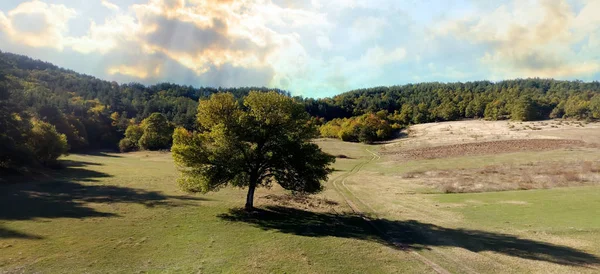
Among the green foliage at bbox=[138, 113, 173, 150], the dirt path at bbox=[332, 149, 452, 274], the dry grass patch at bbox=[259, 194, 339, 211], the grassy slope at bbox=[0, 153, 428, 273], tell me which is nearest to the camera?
the grassy slope at bbox=[0, 153, 428, 273]

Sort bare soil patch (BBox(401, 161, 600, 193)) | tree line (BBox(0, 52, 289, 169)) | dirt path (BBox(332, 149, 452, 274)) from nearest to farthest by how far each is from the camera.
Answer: dirt path (BBox(332, 149, 452, 274)) < bare soil patch (BBox(401, 161, 600, 193)) < tree line (BBox(0, 52, 289, 169))

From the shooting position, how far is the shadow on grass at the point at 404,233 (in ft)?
73.8

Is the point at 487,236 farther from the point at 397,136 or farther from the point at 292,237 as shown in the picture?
the point at 397,136

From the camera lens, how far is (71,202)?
34.4m

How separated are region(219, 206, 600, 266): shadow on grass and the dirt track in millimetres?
58177

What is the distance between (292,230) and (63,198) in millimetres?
27182

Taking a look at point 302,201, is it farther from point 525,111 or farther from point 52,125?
point 525,111

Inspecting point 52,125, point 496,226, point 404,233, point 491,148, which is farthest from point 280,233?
point 52,125

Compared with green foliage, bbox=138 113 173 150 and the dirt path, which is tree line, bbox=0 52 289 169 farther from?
the dirt path

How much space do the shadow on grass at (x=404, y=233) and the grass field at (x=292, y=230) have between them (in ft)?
0.32

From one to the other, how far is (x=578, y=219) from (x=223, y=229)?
105ft

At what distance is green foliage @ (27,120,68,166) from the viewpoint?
59938mm

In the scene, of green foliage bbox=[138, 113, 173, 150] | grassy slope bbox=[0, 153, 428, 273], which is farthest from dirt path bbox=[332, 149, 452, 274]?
green foliage bbox=[138, 113, 173, 150]

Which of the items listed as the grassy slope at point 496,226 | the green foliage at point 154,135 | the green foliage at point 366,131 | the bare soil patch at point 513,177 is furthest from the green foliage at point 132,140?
the bare soil patch at point 513,177
